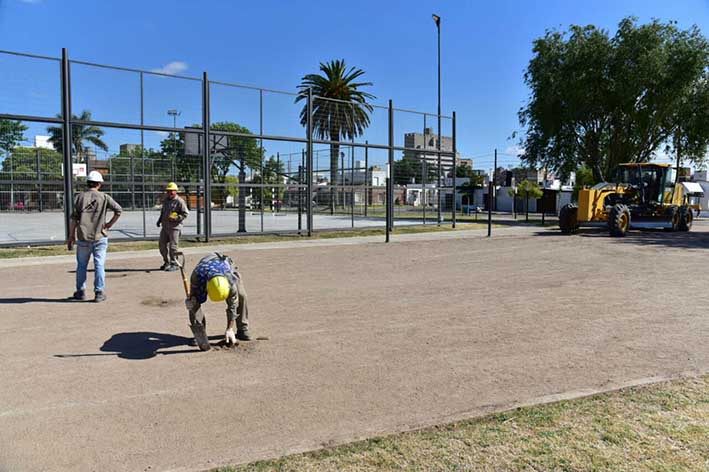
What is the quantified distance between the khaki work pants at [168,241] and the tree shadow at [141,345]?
5436 millimetres

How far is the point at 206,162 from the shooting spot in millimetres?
18859

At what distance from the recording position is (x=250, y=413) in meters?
4.20

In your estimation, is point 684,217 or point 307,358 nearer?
point 307,358

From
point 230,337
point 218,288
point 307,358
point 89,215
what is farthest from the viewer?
point 89,215

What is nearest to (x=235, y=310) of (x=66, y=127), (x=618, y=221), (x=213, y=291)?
(x=213, y=291)

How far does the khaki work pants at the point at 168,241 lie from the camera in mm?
11742

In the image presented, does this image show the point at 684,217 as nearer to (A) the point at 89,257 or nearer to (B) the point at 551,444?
(A) the point at 89,257

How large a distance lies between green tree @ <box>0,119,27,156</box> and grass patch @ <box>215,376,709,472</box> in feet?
57.6

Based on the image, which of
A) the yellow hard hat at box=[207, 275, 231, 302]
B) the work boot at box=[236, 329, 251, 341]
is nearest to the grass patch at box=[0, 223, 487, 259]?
the work boot at box=[236, 329, 251, 341]

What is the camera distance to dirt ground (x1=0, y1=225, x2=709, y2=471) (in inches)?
151

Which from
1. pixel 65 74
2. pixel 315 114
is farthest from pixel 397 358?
pixel 315 114

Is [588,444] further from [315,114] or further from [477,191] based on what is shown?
[477,191]

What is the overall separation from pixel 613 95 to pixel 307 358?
120ft

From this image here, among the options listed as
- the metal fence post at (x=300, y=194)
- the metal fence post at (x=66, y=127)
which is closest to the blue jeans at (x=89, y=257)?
the metal fence post at (x=66, y=127)
